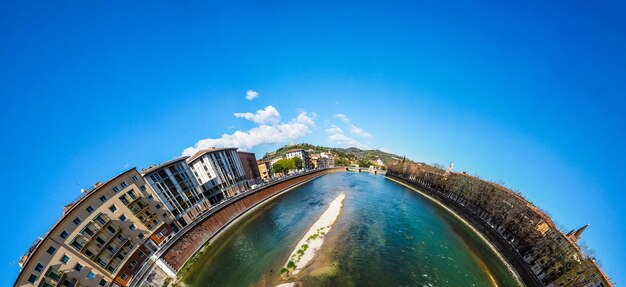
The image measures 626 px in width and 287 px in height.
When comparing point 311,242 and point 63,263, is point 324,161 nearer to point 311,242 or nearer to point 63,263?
point 311,242

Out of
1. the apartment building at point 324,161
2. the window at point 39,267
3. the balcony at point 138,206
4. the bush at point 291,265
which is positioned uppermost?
the apartment building at point 324,161

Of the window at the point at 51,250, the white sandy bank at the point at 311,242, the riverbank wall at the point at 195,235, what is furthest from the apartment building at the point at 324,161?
the window at the point at 51,250

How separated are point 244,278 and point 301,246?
10.2 m

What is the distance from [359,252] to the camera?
31.1 meters

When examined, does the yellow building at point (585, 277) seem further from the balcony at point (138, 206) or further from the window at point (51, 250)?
the balcony at point (138, 206)

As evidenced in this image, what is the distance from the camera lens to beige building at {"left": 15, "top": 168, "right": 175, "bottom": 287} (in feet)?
66.6

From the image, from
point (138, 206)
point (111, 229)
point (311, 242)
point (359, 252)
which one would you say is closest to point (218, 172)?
point (138, 206)

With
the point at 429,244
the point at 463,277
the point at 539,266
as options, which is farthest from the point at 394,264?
the point at 539,266

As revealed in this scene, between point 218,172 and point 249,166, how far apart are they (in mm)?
18181

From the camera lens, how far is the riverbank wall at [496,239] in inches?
1192

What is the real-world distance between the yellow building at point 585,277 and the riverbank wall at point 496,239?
10.3 feet

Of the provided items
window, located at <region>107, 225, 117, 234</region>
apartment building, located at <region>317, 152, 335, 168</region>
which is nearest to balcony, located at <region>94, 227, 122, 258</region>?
window, located at <region>107, 225, 117, 234</region>

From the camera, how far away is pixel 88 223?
24.2m

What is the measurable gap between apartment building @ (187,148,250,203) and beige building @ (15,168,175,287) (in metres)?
15.5
